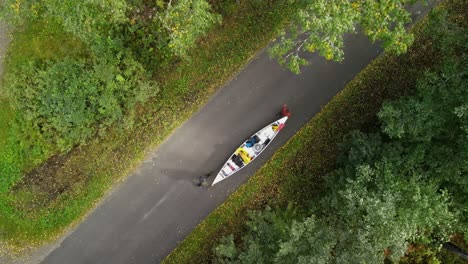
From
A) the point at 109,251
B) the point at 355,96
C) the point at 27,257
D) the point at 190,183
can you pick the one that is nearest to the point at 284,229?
the point at 190,183

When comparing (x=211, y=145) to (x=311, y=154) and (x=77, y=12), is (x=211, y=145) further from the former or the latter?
(x=77, y=12)

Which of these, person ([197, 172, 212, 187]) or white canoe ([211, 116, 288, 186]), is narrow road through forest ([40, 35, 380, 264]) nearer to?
person ([197, 172, 212, 187])

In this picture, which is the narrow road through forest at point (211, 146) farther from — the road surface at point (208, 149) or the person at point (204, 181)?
the person at point (204, 181)

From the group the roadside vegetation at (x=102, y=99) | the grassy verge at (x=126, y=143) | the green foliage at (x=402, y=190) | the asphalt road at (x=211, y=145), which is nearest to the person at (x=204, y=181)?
the asphalt road at (x=211, y=145)

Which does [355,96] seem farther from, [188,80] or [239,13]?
[188,80]

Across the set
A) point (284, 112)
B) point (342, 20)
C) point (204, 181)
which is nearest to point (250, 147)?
point (284, 112)
